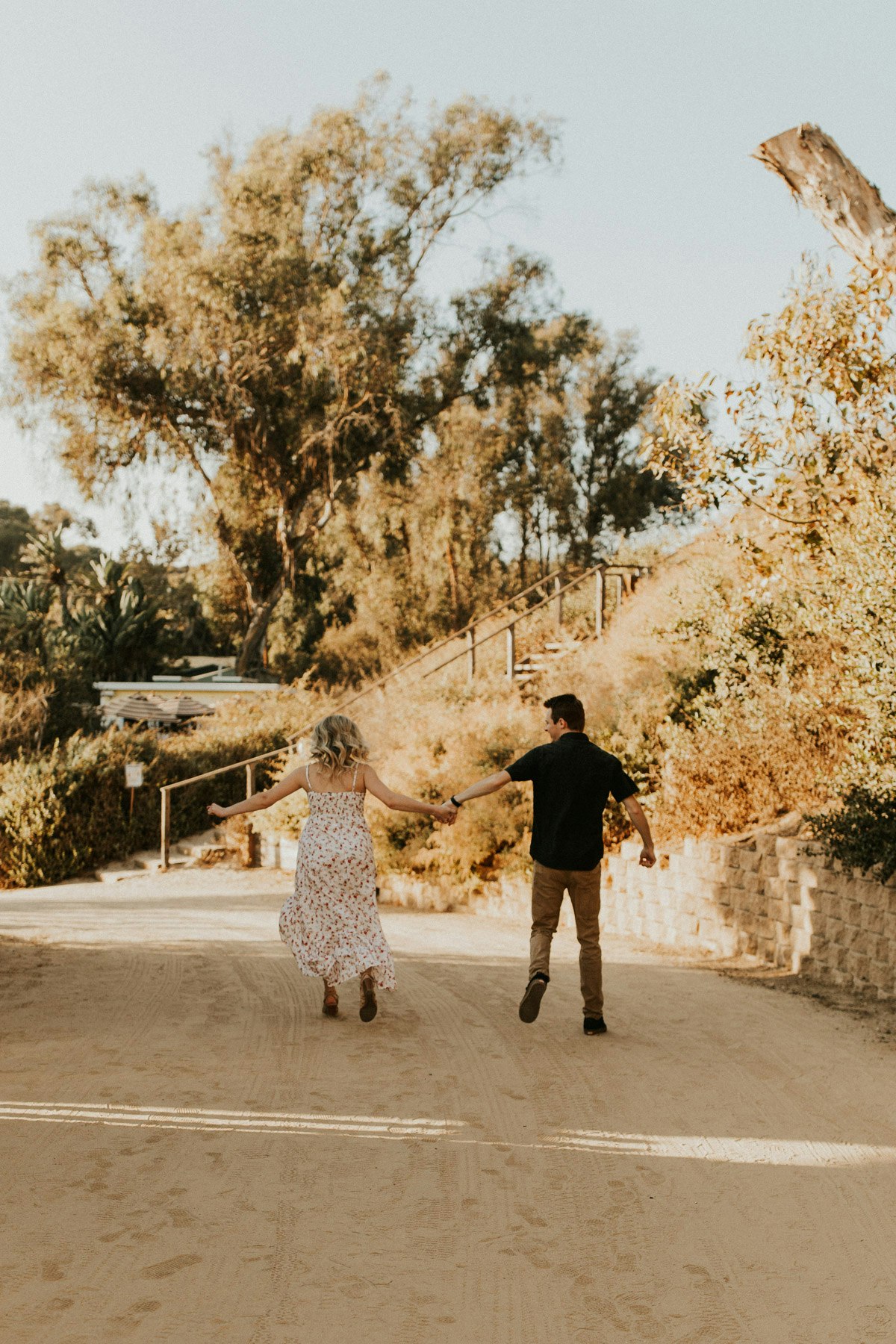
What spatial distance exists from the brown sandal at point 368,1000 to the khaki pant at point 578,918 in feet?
3.06

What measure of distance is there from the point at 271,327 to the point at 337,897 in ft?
84.1

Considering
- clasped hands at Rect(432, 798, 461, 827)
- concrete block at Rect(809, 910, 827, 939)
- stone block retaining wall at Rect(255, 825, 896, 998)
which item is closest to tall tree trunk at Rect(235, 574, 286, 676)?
stone block retaining wall at Rect(255, 825, 896, 998)

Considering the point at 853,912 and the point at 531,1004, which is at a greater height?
the point at 853,912

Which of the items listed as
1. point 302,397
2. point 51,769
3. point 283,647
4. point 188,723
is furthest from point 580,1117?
point 283,647

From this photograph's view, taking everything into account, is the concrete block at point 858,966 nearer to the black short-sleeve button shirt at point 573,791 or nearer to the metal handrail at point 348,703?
the black short-sleeve button shirt at point 573,791

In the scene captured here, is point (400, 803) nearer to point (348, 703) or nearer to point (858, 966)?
point (858, 966)

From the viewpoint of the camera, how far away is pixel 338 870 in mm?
6871

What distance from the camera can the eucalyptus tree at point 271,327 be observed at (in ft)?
98.7

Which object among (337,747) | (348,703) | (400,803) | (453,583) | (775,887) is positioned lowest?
(775,887)

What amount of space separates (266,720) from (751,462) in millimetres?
14091

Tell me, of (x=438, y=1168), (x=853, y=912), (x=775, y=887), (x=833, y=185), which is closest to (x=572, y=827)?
(x=438, y=1168)

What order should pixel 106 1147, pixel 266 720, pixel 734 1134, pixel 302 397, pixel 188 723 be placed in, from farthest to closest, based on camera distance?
pixel 302 397
pixel 188 723
pixel 266 720
pixel 734 1134
pixel 106 1147

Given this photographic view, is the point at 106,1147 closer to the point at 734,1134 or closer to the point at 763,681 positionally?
the point at 734,1134

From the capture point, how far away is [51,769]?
760 inches
